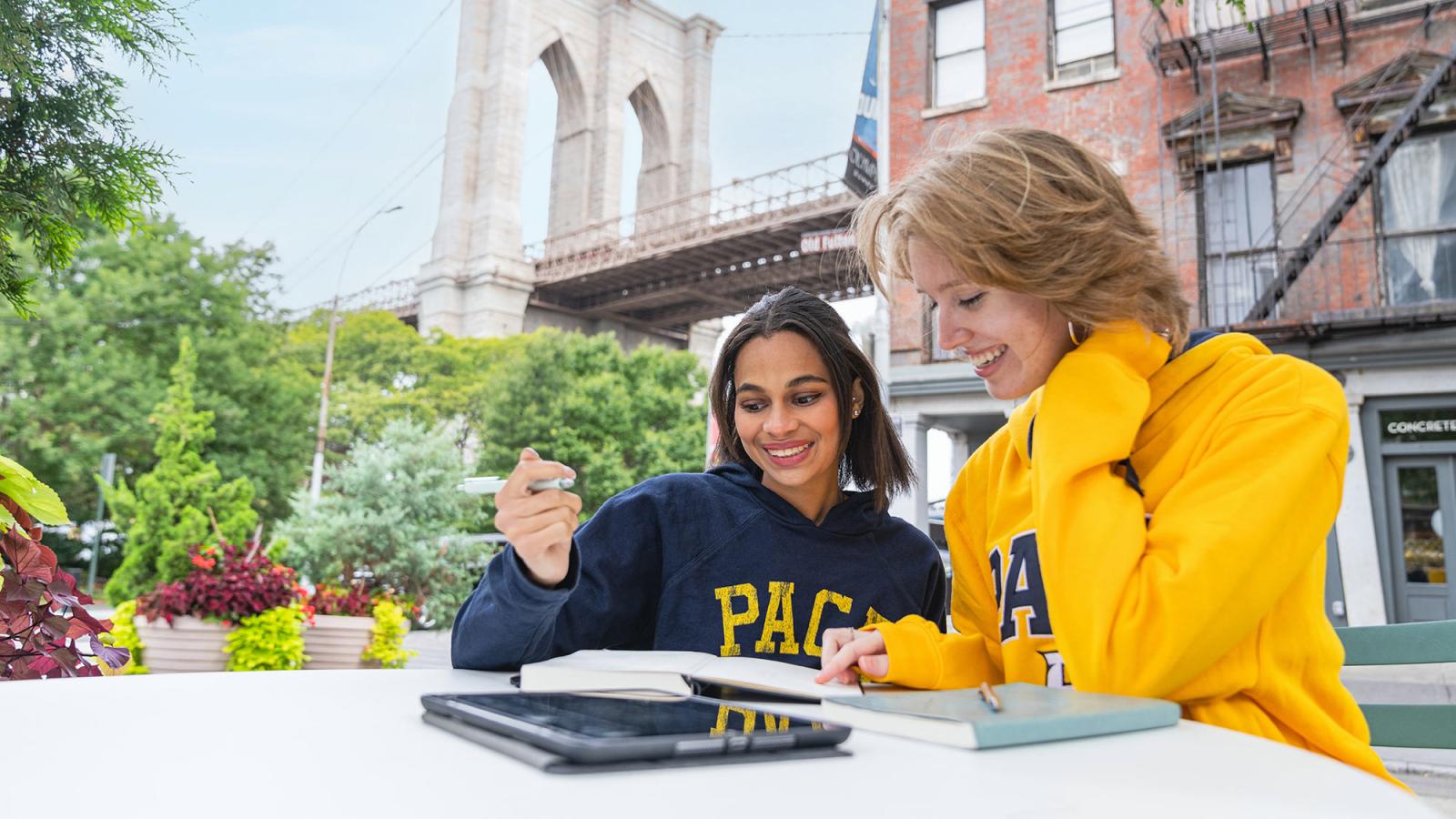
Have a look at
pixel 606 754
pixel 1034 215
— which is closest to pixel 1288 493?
pixel 1034 215

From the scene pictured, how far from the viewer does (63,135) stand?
2.48 metres

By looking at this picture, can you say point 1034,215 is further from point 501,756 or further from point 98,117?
point 98,117

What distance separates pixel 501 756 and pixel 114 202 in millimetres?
2593

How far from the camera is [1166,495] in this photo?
3.84 ft

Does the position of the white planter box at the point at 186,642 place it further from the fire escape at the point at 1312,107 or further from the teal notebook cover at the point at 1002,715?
the fire escape at the point at 1312,107

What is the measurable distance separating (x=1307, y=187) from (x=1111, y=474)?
11445 mm

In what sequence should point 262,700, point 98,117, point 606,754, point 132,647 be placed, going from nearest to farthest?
point 606,754 → point 262,700 → point 98,117 → point 132,647

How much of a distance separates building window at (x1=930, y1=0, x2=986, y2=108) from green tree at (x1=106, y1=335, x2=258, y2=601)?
10.1 meters

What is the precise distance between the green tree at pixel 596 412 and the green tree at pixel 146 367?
15.1 feet

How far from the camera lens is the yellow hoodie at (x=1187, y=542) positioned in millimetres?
1060

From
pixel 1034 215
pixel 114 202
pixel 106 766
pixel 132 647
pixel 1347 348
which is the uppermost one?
pixel 1347 348

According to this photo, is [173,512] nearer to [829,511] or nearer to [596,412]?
[829,511]

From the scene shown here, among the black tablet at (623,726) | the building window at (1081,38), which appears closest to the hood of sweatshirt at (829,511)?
the black tablet at (623,726)

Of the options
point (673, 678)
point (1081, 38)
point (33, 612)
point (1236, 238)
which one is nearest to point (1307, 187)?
point (1236, 238)
